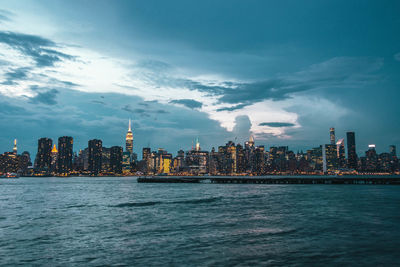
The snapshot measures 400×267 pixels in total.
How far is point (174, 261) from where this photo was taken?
19688 millimetres

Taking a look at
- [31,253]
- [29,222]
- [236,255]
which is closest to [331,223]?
[236,255]

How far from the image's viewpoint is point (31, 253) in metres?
22.5

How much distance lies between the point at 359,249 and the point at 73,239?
2341 cm

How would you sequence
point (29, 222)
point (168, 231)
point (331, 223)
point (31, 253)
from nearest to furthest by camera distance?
point (31, 253), point (168, 231), point (331, 223), point (29, 222)

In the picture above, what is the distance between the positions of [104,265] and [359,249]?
18.0 metres

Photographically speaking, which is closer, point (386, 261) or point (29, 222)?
point (386, 261)

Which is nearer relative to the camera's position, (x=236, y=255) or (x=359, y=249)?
(x=236, y=255)

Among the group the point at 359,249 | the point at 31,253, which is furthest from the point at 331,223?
the point at 31,253

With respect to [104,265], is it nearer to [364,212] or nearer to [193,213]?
[193,213]

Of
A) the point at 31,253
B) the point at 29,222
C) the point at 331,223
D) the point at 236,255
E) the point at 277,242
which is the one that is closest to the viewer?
the point at 236,255

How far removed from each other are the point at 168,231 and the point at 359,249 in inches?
665

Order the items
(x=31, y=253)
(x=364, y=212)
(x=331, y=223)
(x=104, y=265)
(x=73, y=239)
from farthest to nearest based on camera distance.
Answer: (x=364, y=212) < (x=331, y=223) < (x=73, y=239) < (x=31, y=253) < (x=104, y=265)

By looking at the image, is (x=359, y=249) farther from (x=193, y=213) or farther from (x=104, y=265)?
(x=193, y=213)

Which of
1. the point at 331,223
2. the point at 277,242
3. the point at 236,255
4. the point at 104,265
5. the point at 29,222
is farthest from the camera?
the point at 29,222
